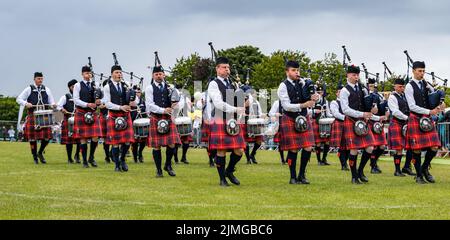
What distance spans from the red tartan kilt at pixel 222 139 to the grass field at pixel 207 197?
0.55m

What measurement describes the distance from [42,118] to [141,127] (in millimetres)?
2289

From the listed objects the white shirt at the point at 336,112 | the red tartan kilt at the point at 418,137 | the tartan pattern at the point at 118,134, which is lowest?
the red tartan kilt at the point at 418,137

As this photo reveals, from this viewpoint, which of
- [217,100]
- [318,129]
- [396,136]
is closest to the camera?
[217,100]

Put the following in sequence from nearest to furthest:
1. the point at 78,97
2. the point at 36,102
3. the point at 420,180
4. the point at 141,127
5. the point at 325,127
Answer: the point at 420,180, the point at 141,127, the point at 78,97, the point at 36,102, the point at 325,127

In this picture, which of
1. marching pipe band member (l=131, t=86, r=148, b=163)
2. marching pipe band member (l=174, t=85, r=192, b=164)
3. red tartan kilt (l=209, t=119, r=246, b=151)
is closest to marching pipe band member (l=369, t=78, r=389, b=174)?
red tartan kilt (l=209, t=119, r=246, b=151)

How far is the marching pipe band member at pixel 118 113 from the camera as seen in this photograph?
39.5 ft

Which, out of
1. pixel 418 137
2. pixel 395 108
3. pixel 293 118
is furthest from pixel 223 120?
pixel 395 108

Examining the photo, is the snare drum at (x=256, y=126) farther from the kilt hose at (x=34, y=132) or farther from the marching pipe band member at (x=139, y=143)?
the kilt hose at (x=34, y=132)

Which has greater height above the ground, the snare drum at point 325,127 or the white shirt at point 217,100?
the white shirt at point 217,100

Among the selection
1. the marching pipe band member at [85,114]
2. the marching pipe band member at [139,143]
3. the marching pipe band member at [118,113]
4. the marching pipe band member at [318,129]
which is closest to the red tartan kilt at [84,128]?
the marching pipe band member at [85,114]

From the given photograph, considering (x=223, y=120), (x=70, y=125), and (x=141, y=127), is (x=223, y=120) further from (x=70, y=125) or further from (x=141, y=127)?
(x=70, y=125)

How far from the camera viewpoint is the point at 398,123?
41.1 ft

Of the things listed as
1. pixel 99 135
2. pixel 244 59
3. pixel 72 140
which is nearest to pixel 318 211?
pixel 99 135
